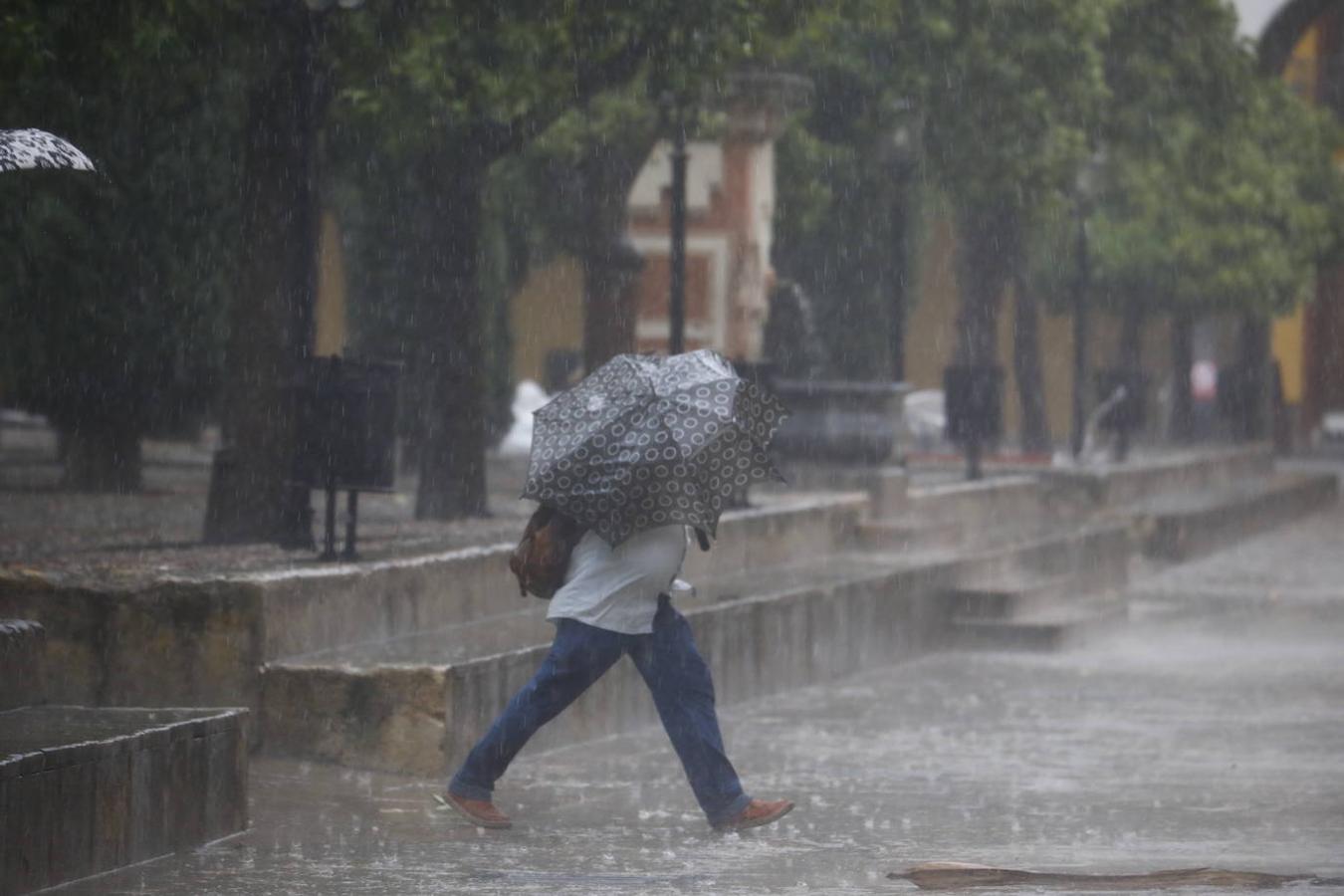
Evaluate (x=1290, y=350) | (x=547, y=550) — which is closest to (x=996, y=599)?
(x=547, y=550)

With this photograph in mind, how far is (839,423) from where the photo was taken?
21.8m

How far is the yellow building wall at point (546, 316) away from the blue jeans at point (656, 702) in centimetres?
4016

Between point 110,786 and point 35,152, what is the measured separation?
228cm

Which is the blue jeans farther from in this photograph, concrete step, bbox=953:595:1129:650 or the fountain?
the fountain

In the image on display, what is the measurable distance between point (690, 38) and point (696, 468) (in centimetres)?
742

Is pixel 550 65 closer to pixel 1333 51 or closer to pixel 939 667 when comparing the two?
pixel 939 667

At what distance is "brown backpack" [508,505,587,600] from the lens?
32.6ft

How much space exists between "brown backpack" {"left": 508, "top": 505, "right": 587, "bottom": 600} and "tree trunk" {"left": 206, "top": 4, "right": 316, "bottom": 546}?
4.22 meters

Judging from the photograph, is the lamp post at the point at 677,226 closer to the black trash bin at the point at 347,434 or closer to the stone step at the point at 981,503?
the stone step at the point at 981,503

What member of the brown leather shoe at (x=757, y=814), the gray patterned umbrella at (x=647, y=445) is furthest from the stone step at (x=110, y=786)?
the brown leather shoe at (x=757, y=814)

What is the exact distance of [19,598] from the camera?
1134 centimetres

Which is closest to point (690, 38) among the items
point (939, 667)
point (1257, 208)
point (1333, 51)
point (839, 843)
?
point (939, 667)

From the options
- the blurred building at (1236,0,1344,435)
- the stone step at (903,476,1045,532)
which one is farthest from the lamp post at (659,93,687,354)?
the blurred building at (1236,0,1344,435)

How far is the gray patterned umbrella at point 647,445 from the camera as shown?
9.78 metres
